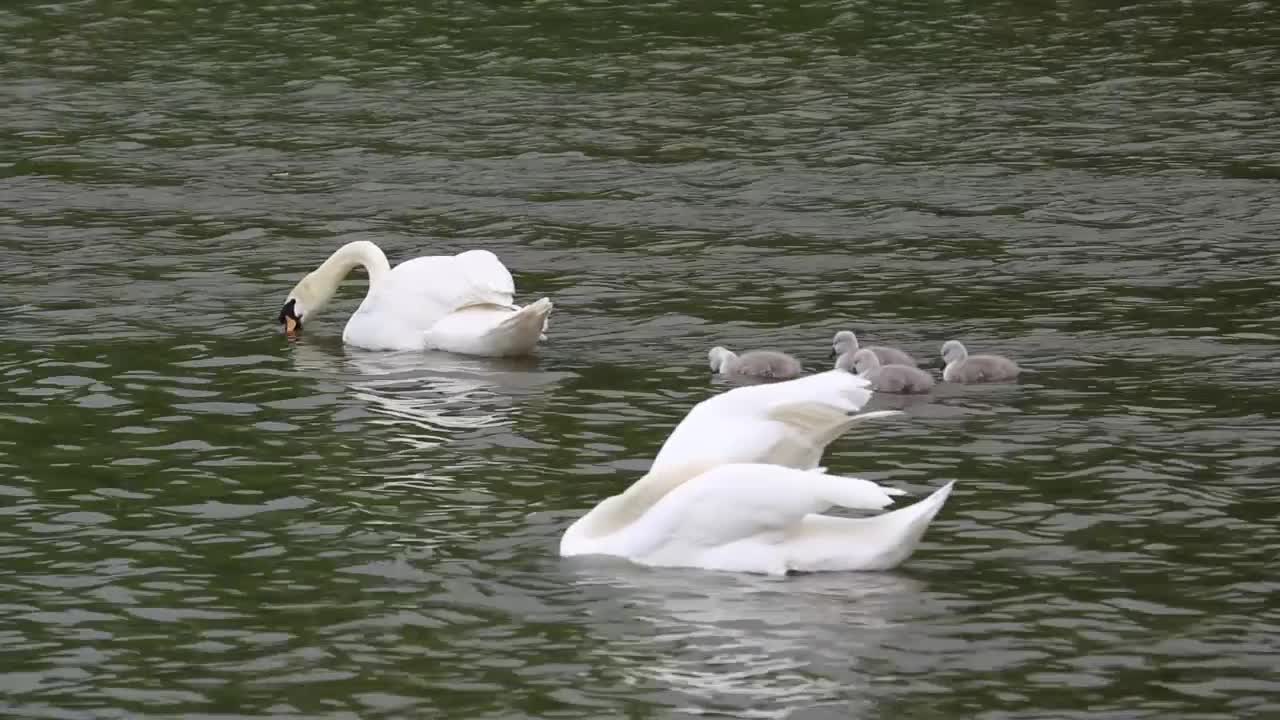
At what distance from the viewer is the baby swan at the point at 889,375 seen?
16547mm

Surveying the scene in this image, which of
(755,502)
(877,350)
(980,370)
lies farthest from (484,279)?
(755,502)

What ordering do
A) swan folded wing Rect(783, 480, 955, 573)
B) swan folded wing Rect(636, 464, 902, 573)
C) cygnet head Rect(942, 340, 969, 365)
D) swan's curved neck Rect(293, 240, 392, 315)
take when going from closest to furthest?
swan folded wing Rect(636, 464, 902, 573)
swan folded wing Rect(783, 480, 955, 573)
cygnet head Rect(942, 340, 969, 365)
swan's curved neck Rect(293, 240, 392, 315)

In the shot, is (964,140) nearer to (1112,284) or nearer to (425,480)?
(1112,284)

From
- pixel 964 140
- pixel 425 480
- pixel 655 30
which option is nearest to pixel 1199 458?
pixel 425 480

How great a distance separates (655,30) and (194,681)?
23.1 metres

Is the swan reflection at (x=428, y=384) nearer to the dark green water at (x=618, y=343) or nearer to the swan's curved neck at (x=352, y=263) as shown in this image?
the dark green water at (x=618, y=343)

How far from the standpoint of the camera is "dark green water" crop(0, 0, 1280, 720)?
11352mm

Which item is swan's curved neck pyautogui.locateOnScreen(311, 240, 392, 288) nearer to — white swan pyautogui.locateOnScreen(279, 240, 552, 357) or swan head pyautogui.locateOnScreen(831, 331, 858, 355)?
white swan pyautogui.locateOnScreen(279, 240, 552, 357)

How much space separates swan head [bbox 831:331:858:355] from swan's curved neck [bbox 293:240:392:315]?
12.7 ft

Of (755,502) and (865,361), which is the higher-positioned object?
(755,502)

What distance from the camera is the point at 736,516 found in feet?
40.8

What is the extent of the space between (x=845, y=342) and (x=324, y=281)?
4.59 metres

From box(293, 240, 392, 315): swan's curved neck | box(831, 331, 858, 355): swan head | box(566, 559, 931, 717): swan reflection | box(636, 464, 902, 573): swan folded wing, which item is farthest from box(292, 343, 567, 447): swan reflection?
box(566, 559, 931, 717): swan reflection

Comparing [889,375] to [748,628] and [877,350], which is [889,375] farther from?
[748,628]
